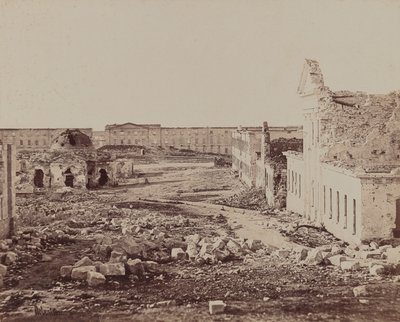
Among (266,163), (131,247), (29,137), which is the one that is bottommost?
(131,247)

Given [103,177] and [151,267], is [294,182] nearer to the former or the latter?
[151,267]

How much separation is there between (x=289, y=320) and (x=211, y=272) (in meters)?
4.56

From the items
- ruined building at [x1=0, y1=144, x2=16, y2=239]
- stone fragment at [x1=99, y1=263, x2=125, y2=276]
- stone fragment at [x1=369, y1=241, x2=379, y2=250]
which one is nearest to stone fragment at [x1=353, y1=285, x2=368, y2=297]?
stone fragment at [x1=369, y1=241, x2=379, y2=250]

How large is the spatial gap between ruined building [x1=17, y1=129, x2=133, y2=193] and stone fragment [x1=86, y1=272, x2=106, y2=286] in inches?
1123

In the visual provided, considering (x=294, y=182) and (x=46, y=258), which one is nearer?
(x=46, y=258)

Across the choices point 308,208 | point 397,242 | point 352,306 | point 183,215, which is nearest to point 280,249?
point 397,242

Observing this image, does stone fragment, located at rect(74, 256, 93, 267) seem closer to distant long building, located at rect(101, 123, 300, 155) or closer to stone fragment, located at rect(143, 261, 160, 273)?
stone fragment, located at rect(143, 261, 160, 273)

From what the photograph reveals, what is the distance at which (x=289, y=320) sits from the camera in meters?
11.6

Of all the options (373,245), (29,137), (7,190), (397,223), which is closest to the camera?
→ (373,245)

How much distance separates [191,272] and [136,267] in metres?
1.85

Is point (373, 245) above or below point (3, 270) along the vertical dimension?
above

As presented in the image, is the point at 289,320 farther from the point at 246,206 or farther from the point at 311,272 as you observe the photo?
the point at 246,206

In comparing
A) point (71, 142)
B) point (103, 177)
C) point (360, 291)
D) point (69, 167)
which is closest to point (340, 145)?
point (360, 291)

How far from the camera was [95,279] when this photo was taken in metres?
14.6
